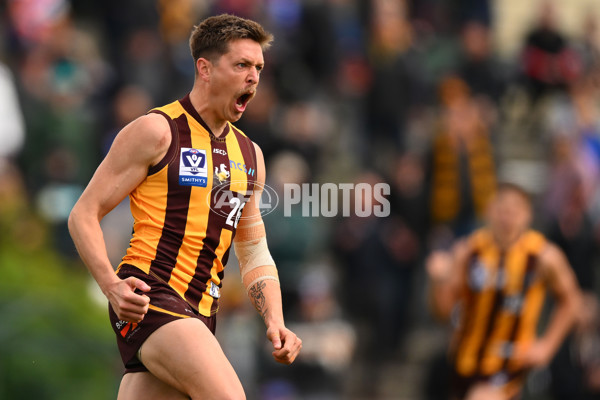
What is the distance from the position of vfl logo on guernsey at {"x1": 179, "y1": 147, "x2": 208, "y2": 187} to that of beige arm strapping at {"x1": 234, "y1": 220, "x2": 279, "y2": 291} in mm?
645

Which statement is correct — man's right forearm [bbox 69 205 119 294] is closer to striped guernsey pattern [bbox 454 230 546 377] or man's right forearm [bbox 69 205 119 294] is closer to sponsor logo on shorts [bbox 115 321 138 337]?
sponsor logo on shorts [bbox 115 321 138 337]

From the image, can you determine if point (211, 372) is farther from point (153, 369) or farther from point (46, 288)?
point (46, 288)

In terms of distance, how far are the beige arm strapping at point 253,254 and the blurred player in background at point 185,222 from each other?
22 millimetres

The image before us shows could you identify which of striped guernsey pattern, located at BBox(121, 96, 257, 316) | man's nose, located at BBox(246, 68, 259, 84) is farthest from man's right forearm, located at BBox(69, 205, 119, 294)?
man's nose, located at BBox(246, 68, 259, 84)

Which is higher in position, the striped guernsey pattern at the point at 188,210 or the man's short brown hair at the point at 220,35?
the man's short brown hair at the point at 220,35

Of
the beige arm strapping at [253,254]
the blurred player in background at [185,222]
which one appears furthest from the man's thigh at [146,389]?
the beige arm strapping at [253,254]

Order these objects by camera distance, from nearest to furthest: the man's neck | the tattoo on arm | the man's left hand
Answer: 1. the man's left hand
2. the man's neck
3. the tattoo on arm

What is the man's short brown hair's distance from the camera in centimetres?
644

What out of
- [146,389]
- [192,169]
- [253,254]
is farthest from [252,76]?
[146,389]

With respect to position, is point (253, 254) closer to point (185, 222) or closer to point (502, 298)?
point (185, 222)

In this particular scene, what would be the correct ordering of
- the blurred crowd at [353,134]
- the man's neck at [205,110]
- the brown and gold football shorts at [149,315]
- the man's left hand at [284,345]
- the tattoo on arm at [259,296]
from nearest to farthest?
the brown and gold football shorts at [149,315] → the man's left hand at [284,345] → the man's neck at [205,110] → the tattoo on arm at [259,296] → the blurred crowd at [353,134]

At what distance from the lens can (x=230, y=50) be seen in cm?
642

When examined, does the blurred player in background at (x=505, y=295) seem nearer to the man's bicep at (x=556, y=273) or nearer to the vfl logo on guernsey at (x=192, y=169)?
the man's bicep at (x=556, y=273)

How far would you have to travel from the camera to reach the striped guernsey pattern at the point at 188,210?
248 inches
